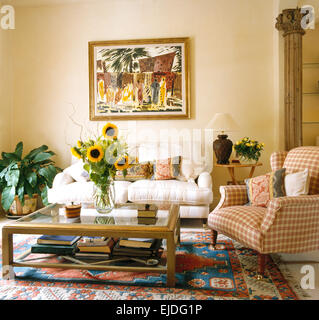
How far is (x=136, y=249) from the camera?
211cm

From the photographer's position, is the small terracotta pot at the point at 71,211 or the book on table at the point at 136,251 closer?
the book on table at the point at 136,251

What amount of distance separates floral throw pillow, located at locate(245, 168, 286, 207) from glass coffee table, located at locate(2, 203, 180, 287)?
2.44 ft

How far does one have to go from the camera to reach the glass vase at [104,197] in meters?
2.31

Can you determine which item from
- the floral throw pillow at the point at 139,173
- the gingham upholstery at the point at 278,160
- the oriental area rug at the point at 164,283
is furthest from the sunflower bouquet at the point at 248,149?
the oriental area rug at the point at 164,283

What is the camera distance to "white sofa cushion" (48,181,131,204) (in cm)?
339

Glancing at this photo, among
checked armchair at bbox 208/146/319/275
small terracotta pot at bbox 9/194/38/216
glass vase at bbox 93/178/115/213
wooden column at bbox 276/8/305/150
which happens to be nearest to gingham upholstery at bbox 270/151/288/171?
checked armchair at bbox 208/146/319/275

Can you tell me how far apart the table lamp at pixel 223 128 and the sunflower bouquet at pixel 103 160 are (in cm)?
178

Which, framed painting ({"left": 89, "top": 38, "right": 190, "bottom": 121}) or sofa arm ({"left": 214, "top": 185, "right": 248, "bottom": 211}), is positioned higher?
framed painting ({"left": 89, "top": 38, "right": 190, "bottom": 121})

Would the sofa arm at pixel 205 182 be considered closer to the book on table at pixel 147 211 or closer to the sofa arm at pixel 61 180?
the book on table at pixel 147 211

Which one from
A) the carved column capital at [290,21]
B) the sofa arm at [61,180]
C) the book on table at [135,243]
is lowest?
the book on table at [135,243]

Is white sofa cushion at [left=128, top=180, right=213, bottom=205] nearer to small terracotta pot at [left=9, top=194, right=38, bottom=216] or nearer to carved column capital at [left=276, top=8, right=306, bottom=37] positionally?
small terracotta pot at [left=9, top=194, right=38, bottom=216]

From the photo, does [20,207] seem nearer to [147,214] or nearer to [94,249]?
[94,249]

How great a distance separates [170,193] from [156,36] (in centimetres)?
231
